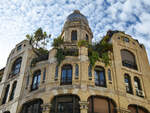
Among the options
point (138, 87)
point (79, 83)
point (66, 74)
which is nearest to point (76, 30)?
point (66, 74)

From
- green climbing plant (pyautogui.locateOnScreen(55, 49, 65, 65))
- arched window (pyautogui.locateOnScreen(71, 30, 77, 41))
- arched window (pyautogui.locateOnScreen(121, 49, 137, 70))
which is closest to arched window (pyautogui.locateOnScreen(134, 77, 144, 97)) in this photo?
arched window (pyautogui.locateOnScreen(121, 49, 137, 70))

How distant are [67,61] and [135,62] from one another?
827cm

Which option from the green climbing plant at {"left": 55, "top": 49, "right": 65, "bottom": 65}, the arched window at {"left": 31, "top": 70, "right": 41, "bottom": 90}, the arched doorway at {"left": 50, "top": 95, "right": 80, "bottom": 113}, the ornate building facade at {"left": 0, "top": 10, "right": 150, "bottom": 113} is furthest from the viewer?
the green climbing plant at {"left": 55, "top": 49, "right": 65, "bottom": 65}

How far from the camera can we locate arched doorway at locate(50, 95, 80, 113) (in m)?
19.5

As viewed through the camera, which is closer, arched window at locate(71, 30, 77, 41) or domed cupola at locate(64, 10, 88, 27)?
arched window at locate(71, 30, 77, 41)

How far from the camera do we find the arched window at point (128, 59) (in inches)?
984

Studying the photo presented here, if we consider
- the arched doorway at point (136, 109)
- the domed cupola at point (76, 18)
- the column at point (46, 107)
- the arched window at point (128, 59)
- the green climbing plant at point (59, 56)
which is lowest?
the column at point (46, 107)

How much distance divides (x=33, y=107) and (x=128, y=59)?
1170cm

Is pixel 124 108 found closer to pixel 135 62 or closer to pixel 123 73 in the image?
pixel 123 73

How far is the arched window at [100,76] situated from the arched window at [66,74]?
8.39 feet

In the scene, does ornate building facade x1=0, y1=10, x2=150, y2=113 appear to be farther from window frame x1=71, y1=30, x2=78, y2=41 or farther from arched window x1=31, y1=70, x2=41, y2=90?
window frame x1=71, y1=30, x2=78, y2=41

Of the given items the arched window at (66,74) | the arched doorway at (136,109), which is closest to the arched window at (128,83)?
the arched doorway at (136,109)

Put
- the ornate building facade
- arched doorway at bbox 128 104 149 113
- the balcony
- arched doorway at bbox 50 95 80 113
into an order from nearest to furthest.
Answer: arched doorway at bbox 50 95 80 113 < the ornate building facade < arched doorway at bbox 128 104 149 113 < the balcony

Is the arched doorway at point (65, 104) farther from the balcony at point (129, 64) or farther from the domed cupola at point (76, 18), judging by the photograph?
the domed cupola at point (76, 18)
